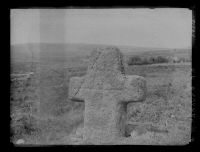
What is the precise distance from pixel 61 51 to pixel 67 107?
2.51ft

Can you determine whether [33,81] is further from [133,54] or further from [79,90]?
[133,54]

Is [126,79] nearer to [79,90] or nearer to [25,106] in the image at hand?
[79,90]

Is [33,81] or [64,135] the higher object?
[33,81]

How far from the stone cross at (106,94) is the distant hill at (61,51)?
254mm

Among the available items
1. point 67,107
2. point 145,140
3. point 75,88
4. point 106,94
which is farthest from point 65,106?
point 145,140

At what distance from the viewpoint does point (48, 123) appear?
5.23 m

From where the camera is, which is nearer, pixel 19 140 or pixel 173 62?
pixel 19 140

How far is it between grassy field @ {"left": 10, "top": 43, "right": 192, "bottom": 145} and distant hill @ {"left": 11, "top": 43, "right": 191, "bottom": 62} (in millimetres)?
68

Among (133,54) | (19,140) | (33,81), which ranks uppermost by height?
(133,54)

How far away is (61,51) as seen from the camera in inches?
208

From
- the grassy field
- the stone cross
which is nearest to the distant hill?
the grassy field

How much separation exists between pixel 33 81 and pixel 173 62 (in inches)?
75.3

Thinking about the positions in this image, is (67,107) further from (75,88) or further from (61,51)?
(61,51)

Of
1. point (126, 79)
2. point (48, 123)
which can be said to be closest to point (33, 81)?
point (48, 123)
